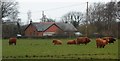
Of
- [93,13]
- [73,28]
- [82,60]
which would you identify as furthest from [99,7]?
[82,60]

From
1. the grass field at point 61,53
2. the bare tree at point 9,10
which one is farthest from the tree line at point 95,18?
the grass field at point 61,53

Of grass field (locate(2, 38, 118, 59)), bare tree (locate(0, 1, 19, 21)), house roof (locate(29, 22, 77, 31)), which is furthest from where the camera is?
house roof (locate(29, 22, 77, 31))

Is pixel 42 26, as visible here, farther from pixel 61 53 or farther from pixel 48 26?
pixel 61 53

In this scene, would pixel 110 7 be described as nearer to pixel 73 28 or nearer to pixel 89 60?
pixel 73 28

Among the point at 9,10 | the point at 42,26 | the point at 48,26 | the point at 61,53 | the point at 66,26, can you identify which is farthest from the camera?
the point at 66,26

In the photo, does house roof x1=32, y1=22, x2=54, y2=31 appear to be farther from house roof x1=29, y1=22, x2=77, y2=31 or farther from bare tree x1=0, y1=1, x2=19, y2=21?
bare tree x1=0, y1=1, x2=19, y2=21

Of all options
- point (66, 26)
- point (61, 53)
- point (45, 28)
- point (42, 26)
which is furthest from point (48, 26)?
point (61, 53)

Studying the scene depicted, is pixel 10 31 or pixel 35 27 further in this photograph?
pixel 35 27

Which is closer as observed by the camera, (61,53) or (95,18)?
(61,53)

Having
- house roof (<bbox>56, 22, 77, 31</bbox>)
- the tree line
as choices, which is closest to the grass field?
the tree line

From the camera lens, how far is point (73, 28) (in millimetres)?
104750

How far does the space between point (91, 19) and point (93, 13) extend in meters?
3.96

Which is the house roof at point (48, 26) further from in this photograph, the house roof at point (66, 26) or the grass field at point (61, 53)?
the grass field at point (61, 53)

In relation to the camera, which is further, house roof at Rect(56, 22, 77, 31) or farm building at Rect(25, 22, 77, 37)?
house roof at Rect(56, 22, 77, 31)
